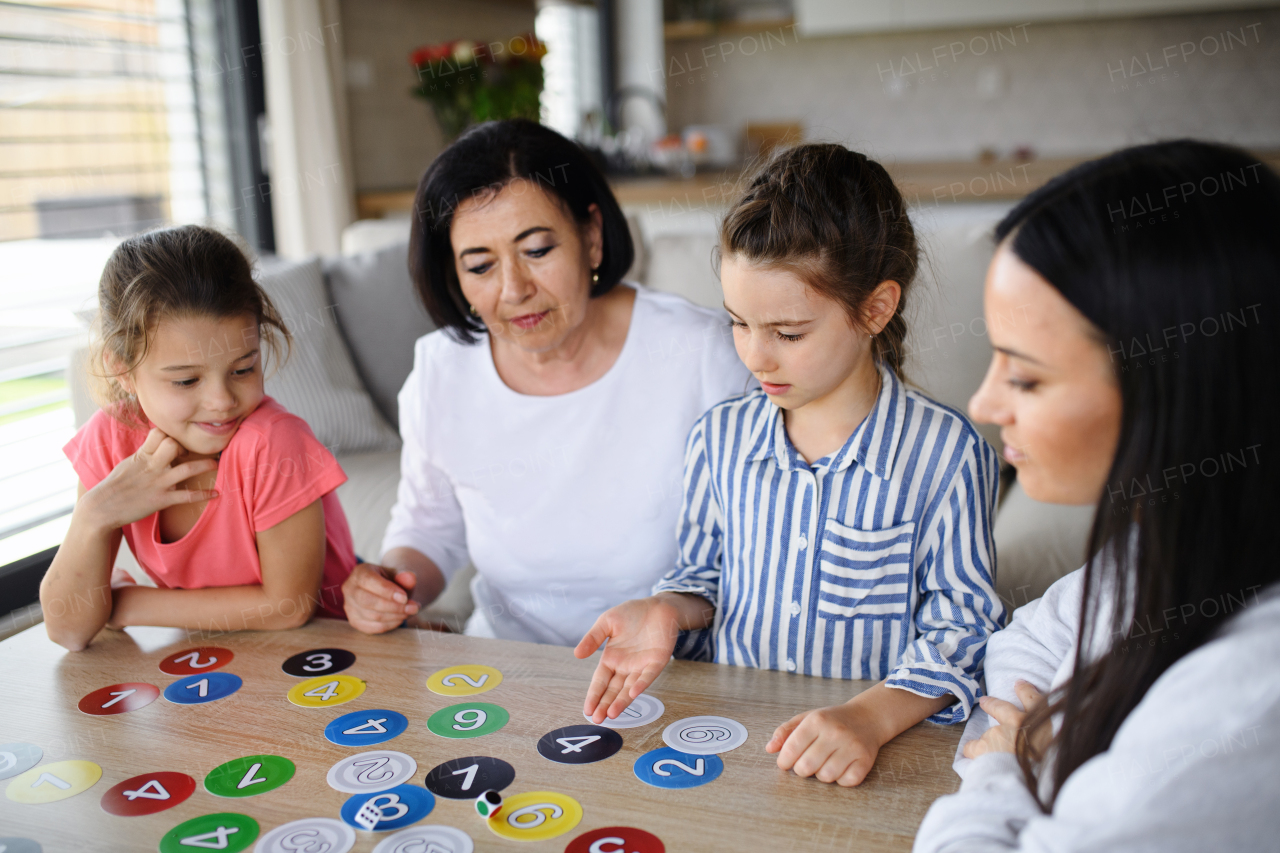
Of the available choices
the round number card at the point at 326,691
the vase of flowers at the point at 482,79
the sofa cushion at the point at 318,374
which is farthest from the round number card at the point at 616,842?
the vase of flowers at the point at 482,79

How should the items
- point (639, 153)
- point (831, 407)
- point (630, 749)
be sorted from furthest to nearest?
1. point (639, 153)
2. point (831, 407)
3. point (630, 749)

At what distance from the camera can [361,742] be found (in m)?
0.88

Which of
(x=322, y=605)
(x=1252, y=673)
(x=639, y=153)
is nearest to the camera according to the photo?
(x=1252, y=673)

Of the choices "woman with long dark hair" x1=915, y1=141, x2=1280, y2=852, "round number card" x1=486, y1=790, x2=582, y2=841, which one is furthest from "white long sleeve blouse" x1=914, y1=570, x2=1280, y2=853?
"round number card" x1=486, y1=790, x2=582, y2=841

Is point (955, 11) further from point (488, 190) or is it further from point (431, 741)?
point (431, 741)

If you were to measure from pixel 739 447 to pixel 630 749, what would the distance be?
0.44m

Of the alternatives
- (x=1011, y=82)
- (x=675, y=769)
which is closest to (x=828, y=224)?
(x=675, y=769)

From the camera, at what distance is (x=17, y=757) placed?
893 millimetres

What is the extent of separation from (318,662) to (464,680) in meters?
0.19

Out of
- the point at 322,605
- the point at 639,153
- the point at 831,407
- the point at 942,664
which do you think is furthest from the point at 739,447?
the point at 639,153

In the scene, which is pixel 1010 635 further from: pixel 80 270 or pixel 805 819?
pixel 80 270

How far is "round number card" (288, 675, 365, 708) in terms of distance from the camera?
97 cm

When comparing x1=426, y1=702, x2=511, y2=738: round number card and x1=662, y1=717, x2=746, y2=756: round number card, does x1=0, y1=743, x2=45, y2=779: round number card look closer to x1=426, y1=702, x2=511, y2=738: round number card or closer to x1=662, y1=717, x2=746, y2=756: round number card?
x1=426, y1=702, x2=511, y2=738: round number card

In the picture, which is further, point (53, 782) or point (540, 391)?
point (540, 391)
